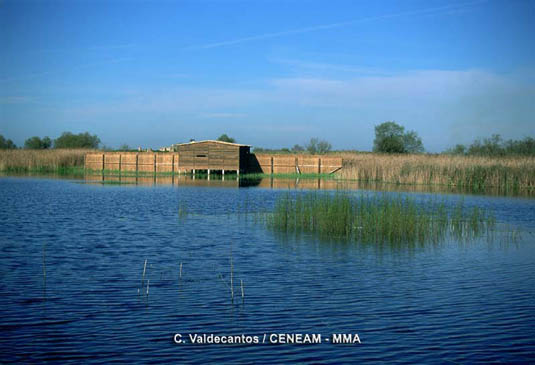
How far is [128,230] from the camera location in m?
16.7

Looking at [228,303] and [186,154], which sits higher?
[186,154]

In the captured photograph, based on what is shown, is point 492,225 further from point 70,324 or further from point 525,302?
point 70,324

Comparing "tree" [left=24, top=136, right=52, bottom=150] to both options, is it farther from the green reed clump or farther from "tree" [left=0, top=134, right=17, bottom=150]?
the green reed clump

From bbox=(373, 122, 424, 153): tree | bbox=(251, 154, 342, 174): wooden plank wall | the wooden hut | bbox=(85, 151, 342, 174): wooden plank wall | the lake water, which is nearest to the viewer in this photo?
the lake water

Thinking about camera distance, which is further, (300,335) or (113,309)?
(113,309)

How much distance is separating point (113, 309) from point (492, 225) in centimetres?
1339

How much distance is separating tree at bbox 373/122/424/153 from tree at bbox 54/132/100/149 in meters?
44.0

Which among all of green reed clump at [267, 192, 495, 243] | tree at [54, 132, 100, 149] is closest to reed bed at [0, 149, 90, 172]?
tree at [54, 132, 100, 149]

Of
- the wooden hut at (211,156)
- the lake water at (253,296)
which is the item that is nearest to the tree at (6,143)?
the wooden hut at (211,156)

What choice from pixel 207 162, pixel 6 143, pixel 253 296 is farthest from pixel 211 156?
pixel 6 143

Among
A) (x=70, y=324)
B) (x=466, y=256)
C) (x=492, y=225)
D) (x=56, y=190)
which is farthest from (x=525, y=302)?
(x=56, y=190)

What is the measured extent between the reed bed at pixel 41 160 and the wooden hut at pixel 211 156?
1188cm

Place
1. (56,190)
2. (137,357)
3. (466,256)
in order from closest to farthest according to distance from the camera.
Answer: (137,357), (466,256), (56,190)

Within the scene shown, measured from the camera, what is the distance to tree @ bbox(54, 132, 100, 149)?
3526 inches
